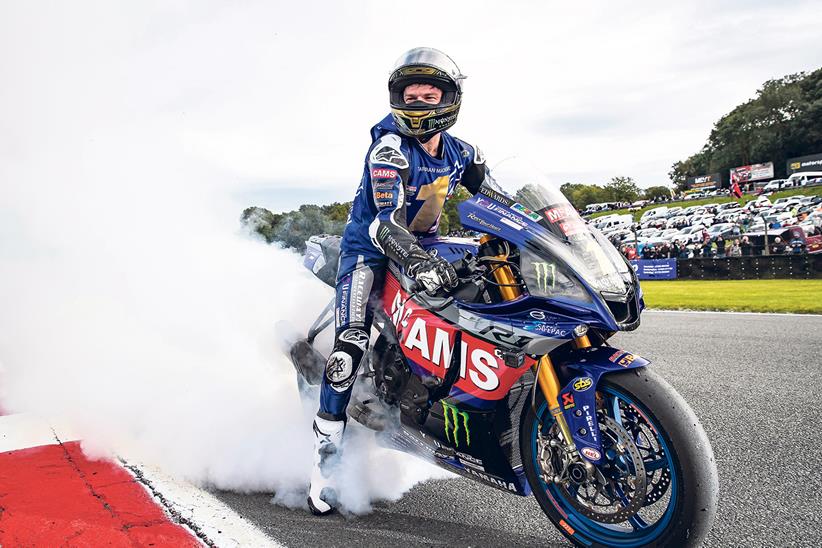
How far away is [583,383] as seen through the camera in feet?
8.18

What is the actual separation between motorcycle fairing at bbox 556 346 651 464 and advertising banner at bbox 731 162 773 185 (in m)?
83.8

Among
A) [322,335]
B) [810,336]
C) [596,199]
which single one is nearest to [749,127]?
[596,199]

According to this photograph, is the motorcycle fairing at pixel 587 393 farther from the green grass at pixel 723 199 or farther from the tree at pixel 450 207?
the green grass at pixel 723 199

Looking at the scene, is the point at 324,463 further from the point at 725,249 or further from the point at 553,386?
the point at 725,249

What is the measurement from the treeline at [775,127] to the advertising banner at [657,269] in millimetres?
69505

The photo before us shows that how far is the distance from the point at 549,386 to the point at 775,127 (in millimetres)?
97367

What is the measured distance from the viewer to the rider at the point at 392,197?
310 cm

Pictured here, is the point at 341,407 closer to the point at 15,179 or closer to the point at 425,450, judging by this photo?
A: the point at 425,450

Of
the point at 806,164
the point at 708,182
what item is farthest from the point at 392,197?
the point at 708,182

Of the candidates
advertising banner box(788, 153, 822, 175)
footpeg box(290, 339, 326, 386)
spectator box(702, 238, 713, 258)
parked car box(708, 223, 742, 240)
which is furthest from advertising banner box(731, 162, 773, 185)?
footpeg box(290, 339, 326, 386)

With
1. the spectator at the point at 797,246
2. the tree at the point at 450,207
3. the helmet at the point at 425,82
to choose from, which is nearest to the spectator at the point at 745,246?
the spectator at the point at 797,246

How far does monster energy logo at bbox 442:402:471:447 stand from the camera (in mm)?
2910

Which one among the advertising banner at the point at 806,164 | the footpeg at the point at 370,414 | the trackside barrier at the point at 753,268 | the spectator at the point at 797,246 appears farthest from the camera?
the advertising banner at the point at 806,164

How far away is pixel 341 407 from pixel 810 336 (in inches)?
265
